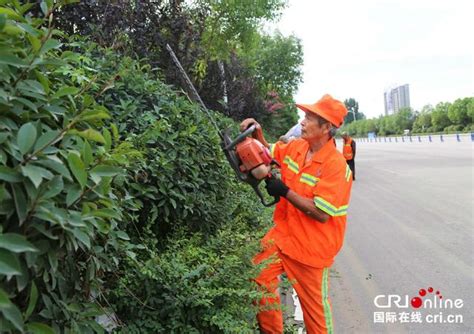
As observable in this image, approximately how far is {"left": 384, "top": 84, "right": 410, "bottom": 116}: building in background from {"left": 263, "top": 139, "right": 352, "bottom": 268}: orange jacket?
141491mm

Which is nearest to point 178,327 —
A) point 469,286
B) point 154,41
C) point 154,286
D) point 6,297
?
point 154,286

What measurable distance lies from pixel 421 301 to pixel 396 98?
487 ft

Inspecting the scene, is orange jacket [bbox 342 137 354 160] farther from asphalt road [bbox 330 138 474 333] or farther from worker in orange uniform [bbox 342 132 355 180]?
asphalt road [bbox 330 138 474 333]

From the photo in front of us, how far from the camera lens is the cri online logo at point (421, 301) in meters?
4.85

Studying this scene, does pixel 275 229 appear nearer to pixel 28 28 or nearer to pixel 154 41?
pixel 28 28

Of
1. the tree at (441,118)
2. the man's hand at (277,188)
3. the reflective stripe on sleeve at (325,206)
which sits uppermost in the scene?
the man's hand at (277,188)

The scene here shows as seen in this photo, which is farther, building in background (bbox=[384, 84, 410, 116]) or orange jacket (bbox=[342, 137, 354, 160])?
building in background (bbox=[384, 84, 410, 116])

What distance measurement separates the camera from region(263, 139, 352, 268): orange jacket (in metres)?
3.28

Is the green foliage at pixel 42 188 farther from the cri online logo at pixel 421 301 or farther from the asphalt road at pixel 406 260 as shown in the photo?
the cri online logo at pixel 421 301

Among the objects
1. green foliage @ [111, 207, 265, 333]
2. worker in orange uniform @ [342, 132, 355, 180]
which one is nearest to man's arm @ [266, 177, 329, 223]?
green foliage @ [111, 207, 265, 333]

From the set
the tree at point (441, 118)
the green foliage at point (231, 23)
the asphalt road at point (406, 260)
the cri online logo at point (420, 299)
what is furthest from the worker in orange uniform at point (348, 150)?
the tree at point (441, 118)

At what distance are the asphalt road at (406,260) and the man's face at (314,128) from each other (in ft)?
6.33

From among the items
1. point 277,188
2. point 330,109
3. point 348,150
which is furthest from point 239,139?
point 348,150

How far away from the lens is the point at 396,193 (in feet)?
40.2
